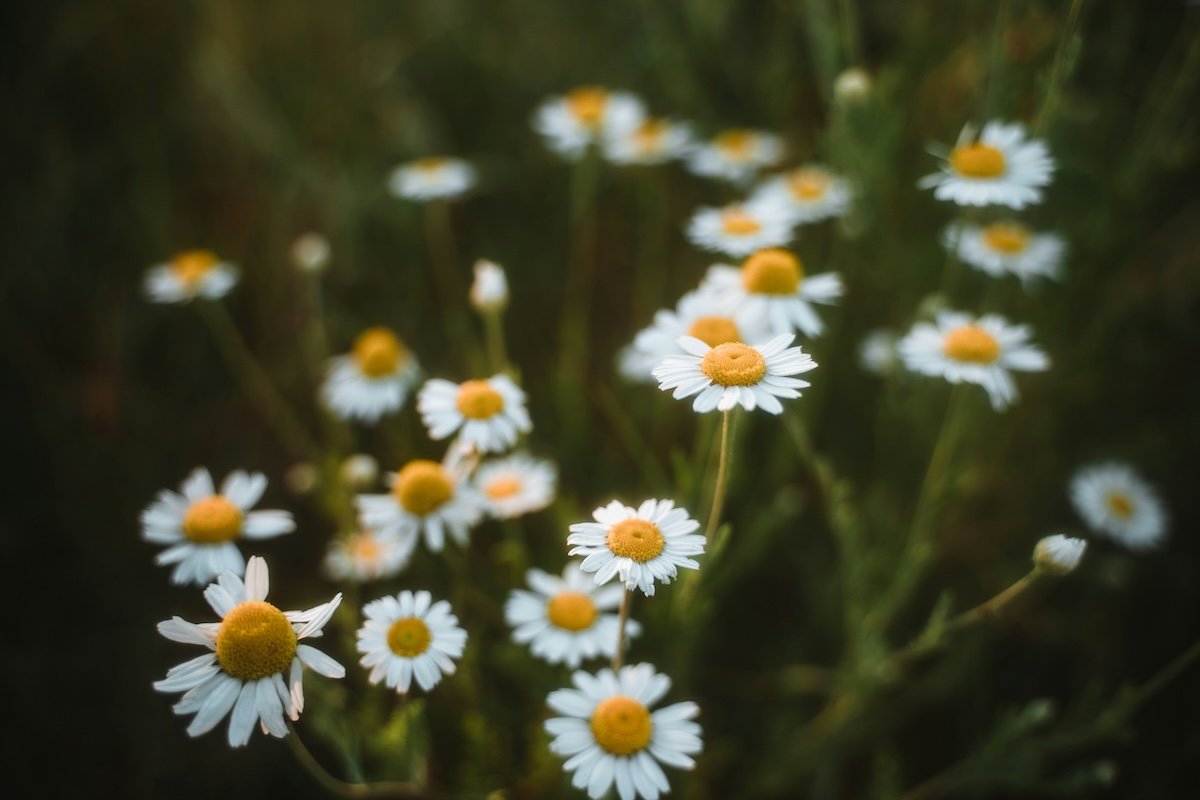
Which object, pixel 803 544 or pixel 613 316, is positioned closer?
pixel 803 544

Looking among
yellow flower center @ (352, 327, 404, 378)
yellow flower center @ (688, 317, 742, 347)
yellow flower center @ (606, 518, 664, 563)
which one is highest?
yellow flower center @ (352, 327, 404, 378)

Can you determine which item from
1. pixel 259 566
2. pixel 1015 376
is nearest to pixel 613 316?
pixel 1015 376

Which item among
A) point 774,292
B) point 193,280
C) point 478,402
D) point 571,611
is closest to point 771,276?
point 774,292

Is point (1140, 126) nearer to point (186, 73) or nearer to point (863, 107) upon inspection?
point (863, 107)

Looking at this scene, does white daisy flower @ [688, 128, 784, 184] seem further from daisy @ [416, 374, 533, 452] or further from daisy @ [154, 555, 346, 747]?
daisy @ [154, 555, 346, 747]

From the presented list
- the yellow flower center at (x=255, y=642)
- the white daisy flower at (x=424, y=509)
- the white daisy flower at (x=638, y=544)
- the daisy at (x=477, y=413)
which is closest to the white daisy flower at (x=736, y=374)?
the white daisy flower at (x=638, y=544)

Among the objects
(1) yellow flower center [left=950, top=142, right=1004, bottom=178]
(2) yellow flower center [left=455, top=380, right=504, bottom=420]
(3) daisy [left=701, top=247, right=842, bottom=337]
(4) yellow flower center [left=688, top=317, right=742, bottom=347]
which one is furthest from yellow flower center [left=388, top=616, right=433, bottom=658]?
(1) yellow flower center [left=950, top=142, right=1004, bottom=178]
